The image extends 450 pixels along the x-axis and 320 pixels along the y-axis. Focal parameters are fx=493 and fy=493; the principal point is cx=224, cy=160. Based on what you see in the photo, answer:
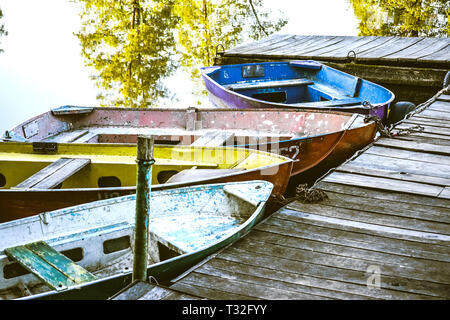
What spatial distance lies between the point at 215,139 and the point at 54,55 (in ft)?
49.8

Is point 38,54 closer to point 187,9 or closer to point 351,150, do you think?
point 187,9

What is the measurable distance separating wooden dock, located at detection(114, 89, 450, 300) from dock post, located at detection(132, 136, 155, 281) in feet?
0.40

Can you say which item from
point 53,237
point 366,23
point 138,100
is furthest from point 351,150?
point 366,23

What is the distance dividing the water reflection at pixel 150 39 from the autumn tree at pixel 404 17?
340 cm

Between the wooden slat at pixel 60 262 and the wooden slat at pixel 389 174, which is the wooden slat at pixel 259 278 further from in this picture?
the wooden slat at pixel 389 174

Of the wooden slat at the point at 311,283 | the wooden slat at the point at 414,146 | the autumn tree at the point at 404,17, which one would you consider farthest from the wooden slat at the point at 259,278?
the autumn tree at the point at 404,17

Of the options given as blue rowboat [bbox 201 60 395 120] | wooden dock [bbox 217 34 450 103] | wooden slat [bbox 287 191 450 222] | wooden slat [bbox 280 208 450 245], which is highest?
wooden dock [bbox 217 34 450 103]

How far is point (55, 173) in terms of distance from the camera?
13.8 ft

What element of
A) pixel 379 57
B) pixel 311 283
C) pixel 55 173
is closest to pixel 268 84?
pixel 379 57

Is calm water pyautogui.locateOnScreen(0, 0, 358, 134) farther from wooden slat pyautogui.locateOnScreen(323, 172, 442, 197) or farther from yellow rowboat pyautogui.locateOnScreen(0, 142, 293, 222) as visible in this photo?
wooden slat pyautogui.locateOnScreen(323, 172, 442, 197)

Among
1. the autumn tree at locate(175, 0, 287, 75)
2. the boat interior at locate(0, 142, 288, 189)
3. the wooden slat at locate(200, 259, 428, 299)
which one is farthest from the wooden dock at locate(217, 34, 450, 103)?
the wooden slat at locate(200, 259, 428, 299)

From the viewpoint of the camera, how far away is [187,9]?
1416 cm

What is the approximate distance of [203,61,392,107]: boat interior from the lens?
7242mm

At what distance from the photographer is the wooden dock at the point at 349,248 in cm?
228
